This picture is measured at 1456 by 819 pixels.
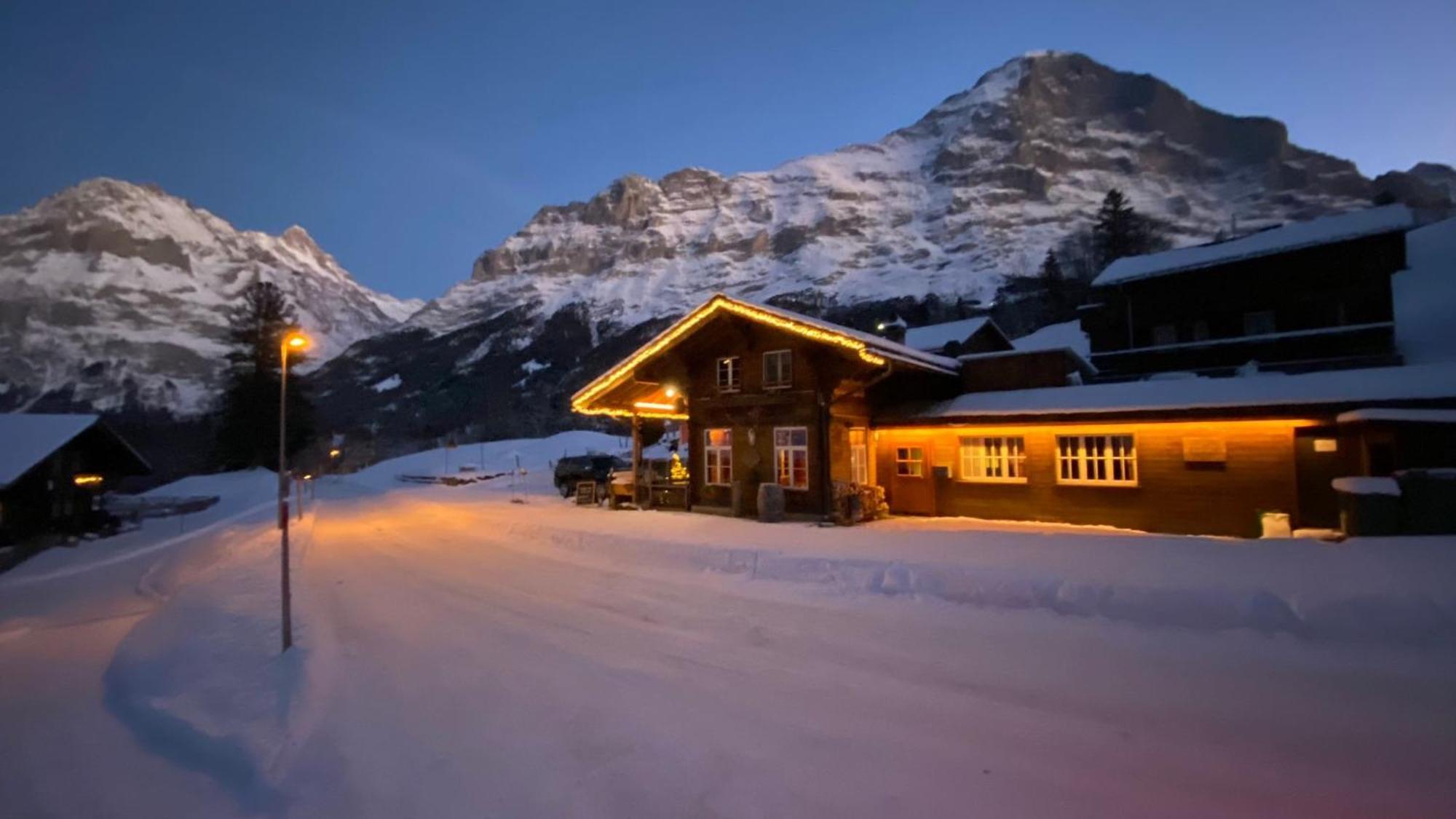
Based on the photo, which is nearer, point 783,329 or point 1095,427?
point 1095,427

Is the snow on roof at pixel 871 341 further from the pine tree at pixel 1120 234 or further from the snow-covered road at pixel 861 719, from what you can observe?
the pine tree at pixel 1120 234

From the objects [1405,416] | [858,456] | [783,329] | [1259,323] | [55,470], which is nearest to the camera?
[1405,416]

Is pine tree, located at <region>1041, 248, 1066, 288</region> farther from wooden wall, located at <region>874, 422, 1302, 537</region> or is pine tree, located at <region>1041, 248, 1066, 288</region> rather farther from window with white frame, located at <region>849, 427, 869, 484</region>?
wooden wall, located at <region>874, 422, 1302, 537</region>

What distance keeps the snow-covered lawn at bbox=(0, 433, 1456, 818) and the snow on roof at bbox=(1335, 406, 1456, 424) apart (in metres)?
4.12

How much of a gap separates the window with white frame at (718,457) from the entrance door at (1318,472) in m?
13.4

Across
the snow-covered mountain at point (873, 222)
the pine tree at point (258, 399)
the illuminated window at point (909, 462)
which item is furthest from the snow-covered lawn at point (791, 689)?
the snow-covered mountain at point (873, 222)

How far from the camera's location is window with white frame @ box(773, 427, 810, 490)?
60.3 ft

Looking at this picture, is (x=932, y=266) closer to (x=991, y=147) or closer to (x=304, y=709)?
(x=991, y=147)

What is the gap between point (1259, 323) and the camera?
24797 mm

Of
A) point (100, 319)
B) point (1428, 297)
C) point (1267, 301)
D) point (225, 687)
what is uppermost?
point (100, 319)

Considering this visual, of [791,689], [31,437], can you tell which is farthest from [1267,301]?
[31,437]

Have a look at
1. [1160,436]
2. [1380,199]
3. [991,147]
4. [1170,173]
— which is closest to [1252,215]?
[1170,173]

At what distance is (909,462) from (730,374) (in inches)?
233

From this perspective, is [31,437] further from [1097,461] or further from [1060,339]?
[1060,339]
